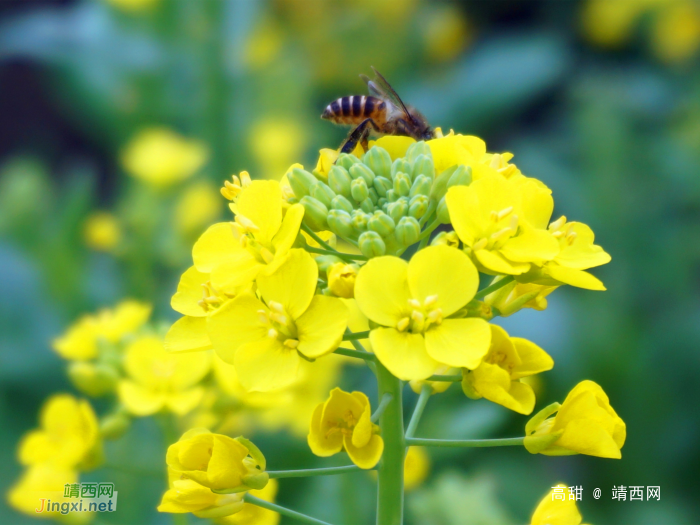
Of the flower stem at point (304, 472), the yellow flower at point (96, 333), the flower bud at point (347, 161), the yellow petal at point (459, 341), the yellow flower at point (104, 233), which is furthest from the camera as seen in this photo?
the yellow flower at point (104, 233)

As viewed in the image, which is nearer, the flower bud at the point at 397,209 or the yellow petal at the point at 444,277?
the yellow petal at the point at 444,277

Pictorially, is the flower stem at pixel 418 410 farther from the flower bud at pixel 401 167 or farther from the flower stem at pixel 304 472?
the flower bud at pixel 401 167

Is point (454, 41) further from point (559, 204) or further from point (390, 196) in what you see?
point (390, 196)

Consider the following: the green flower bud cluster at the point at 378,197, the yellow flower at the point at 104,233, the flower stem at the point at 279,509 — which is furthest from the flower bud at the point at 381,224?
the yellow flower at the point at 104,233

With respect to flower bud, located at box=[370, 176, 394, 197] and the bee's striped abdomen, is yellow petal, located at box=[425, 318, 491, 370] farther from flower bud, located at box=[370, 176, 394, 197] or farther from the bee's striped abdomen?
the bee's striped abdomen

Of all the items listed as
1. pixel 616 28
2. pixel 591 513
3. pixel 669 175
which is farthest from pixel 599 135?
pixel 616 28

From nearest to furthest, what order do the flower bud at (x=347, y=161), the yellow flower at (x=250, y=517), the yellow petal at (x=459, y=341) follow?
the yellow petal at (x=459, y=341), the yellow flower at (x=250, y=517), the flower bud at (x=347, y=161)

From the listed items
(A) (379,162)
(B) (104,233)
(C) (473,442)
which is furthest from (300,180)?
(B) (104,233)
